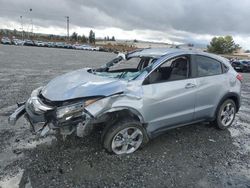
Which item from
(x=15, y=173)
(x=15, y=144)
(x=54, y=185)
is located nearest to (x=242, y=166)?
(x=54, y=185)

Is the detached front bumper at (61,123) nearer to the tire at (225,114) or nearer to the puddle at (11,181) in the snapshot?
the puddle at (11,181)

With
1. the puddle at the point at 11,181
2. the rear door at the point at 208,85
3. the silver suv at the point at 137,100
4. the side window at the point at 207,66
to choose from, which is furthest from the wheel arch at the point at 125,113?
the side window at the point at 207,66

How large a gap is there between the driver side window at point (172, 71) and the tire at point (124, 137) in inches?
30.7

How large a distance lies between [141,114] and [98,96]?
29.1 inches

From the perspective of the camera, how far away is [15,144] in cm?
412

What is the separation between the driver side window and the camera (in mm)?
4071

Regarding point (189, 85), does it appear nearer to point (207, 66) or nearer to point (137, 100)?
point (207, 66)

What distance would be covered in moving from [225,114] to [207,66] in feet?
3.80

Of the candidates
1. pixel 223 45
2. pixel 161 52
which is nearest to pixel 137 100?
pixel 161 52

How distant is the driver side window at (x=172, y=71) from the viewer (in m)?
4.07

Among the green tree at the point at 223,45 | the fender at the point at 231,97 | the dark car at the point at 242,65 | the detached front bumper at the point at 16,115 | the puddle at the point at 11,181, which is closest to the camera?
the puddle at the point at 11,181

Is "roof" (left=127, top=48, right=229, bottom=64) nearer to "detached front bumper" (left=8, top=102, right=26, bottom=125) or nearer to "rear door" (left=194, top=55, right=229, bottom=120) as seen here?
"rear door" (left=194, top=55, right=229, bottom=120)

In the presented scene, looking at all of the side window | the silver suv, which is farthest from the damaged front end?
the side window

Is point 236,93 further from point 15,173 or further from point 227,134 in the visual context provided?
point 15,173
